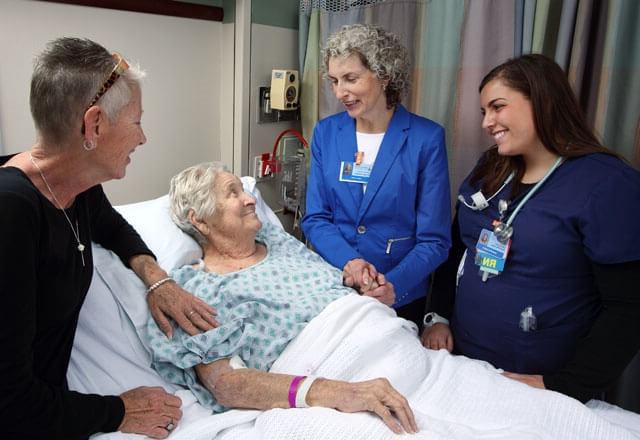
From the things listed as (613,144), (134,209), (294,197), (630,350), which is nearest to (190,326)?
(134,209)

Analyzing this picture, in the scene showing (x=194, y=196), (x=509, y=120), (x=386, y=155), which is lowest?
(x=194, y=196)

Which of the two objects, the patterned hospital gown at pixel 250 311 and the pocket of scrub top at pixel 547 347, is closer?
the patterned hospital gown at pixel 250 311

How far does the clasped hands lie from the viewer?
5.62 ft

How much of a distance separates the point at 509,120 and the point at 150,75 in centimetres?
147

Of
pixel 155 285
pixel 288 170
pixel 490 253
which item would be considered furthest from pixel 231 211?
pixel 288 170

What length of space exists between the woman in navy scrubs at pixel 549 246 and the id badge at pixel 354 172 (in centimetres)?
43

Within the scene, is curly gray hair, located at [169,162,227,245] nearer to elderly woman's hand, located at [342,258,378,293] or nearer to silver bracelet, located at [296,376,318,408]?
elderly woman's hand, located at [342,258,378,293]

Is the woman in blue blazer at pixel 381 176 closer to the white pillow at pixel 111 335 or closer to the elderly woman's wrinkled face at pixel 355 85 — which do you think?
the elderly woman's wrinkled face at pixel 355 85

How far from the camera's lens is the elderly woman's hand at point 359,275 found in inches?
67.4

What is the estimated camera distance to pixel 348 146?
78.7 inches

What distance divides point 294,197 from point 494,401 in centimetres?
168

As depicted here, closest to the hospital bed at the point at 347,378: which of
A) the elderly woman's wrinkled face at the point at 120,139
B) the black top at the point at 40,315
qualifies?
the black top at the point at 40,315

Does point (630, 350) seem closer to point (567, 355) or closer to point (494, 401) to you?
point (567, 355)

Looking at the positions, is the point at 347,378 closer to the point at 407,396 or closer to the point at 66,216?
the point at 407,396
